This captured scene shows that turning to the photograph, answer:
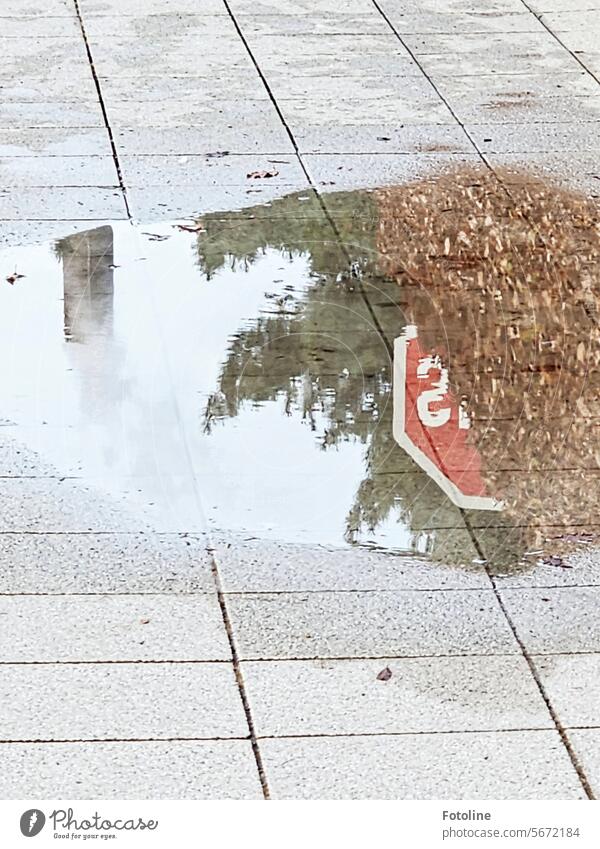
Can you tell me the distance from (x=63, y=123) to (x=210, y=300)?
3.10 meters

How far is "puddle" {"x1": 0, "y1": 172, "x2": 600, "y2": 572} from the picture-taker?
20.0 feet

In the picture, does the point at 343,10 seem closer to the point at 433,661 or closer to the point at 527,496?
the point at 527,496

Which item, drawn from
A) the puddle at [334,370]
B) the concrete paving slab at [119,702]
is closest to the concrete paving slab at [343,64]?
the puddle at [334,370]

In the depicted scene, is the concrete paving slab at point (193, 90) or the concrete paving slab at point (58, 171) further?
the concrete paving slab at point (193, 90)

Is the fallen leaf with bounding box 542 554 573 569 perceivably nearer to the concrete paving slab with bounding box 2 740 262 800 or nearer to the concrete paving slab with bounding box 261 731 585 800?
the concrete paving slab with bounding box 261 731 585 800

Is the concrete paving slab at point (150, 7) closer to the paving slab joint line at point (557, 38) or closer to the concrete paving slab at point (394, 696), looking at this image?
the paving slab joint line at point (557, 38)

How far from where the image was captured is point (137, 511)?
6047mm

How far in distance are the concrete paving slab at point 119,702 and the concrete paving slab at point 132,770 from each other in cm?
6

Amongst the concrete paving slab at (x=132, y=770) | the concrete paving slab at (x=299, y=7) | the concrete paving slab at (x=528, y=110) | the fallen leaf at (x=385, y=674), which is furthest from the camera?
the concrete paving slab at (x=299, y=7)

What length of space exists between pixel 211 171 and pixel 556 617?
5032 mm

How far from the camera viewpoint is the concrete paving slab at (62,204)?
881 cm

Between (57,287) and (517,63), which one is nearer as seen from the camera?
(57,287)

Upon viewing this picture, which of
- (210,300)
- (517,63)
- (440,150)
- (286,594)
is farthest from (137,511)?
(517,63)

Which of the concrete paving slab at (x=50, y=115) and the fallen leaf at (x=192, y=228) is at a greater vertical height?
the fallen leaf at (x=192, y=228)
